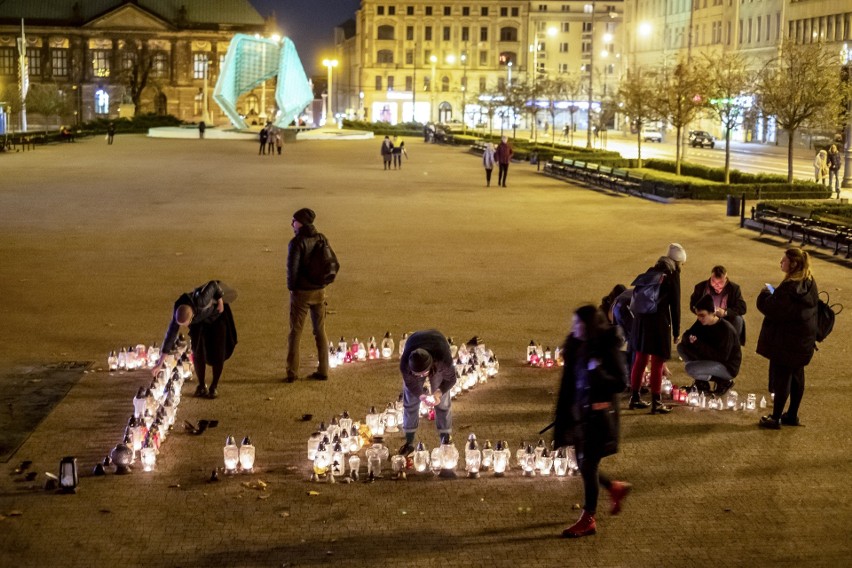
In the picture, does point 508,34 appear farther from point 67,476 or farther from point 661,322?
point 67,476

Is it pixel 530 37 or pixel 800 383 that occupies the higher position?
pixel 530 37

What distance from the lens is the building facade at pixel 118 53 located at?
455ft

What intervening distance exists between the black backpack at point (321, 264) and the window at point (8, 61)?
444 feet

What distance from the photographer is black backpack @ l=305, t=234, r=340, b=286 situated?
12.6 meters

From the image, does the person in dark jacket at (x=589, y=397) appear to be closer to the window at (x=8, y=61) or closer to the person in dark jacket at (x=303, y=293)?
the person in dark jacket at (x=303, y=293)

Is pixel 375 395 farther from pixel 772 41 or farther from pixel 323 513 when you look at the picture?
pixel 772 41

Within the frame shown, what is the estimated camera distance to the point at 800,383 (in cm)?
1128

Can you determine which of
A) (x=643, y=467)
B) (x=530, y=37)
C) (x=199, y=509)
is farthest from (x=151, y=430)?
(x=530, y=37)

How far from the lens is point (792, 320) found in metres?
11.0

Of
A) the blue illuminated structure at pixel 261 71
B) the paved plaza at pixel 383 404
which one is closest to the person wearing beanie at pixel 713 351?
the paved plaza at pixel 383 404

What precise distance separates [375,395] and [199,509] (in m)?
3.56

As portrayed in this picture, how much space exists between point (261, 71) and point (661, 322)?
7788 cm

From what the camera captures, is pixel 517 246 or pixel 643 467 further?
pixel 517 246

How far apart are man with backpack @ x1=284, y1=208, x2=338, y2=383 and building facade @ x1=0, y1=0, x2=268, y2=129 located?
128437mm
